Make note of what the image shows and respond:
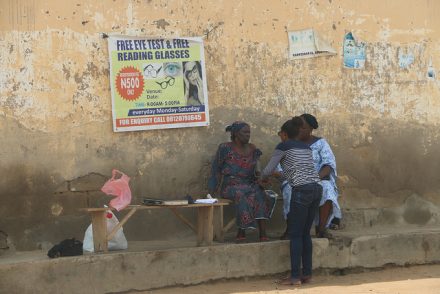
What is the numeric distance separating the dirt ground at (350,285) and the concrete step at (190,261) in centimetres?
9

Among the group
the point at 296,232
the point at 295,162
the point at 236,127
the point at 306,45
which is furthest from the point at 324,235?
the point at 306,45

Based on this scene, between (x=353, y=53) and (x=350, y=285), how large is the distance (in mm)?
2698

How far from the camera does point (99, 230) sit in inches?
249

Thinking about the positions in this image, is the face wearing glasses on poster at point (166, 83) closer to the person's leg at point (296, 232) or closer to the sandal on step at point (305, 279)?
the person's leg at point (296, 232)

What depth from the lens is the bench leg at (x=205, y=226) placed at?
264 inches

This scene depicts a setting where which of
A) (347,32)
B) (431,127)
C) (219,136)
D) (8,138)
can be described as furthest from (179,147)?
(431,127)

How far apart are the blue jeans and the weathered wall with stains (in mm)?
1275

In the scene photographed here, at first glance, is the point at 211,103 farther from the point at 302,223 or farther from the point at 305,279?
the point at 305,279

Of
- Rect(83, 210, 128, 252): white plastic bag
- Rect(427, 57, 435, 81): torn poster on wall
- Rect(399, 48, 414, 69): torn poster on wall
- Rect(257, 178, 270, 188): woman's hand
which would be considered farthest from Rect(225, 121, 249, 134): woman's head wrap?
Rect(427, 57, 435, 81): torn poster on wall

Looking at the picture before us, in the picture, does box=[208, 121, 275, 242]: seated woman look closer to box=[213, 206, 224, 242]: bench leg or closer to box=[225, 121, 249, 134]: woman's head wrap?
box=[225, 121, 249, 134]: woman's head wrap

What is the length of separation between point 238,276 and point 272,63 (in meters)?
2.42

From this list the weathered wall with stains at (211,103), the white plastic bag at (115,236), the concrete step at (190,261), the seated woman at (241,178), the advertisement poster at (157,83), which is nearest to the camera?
the concrete step at (190,261)

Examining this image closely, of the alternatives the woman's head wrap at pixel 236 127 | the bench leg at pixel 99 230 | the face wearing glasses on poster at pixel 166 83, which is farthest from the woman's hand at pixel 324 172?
the bench leg at pixel 99 230

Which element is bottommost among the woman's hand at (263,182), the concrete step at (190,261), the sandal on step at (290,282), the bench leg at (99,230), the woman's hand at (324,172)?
the sandal on step at (290,282)
